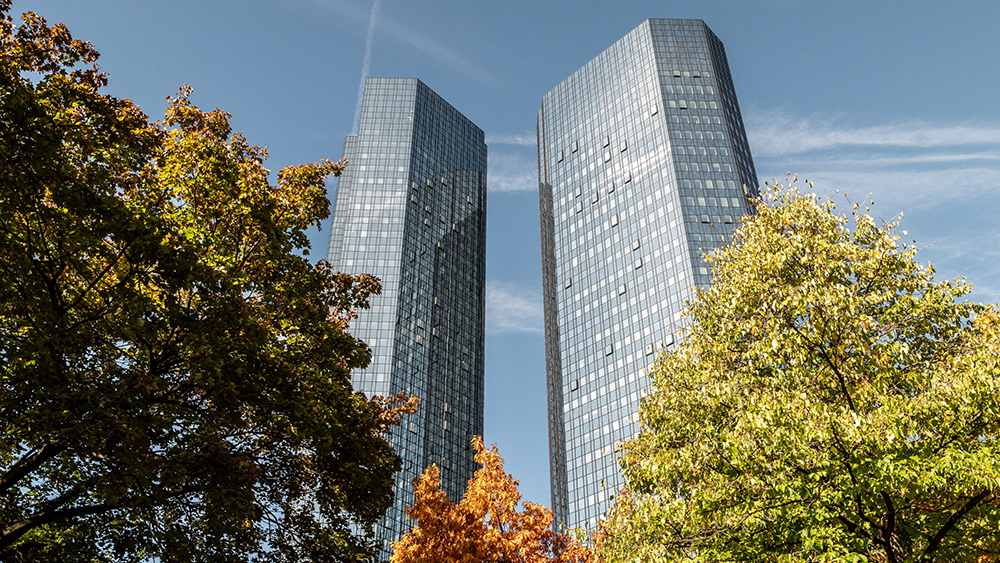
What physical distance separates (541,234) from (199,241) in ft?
415

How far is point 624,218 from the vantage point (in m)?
112

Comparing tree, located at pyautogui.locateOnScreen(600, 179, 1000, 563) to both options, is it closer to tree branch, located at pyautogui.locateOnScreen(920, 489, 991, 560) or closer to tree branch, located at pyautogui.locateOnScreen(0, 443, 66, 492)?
tree branch, located at pyautogui.locateOnScreen(920, 489, 991, 560)

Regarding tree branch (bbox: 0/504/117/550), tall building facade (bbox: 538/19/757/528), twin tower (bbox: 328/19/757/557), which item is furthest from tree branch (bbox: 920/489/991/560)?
twin tower (bbox: 328/19/757/557)

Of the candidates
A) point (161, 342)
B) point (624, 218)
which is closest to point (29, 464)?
point (161, 342)

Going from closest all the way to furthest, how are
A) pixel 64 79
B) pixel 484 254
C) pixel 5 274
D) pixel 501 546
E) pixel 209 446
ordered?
pixel 5 274 < pixel 209 446 < pixel 64 79 < pixel 501 546 < pixel 484 254

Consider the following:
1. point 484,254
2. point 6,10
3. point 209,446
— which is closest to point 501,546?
point 209,446

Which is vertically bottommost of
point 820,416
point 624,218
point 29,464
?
point 29,464

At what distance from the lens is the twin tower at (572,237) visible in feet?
326

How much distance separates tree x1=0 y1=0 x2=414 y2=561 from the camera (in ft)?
30.5

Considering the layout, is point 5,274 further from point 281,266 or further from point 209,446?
point 281,266

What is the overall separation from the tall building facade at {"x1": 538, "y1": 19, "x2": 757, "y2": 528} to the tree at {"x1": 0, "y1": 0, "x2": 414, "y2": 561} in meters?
77.5

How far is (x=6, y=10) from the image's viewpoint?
35.2 ft

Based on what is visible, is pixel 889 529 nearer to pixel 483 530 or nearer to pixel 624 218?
pixel 483 530

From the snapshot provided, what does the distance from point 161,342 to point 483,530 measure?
10.8 m
